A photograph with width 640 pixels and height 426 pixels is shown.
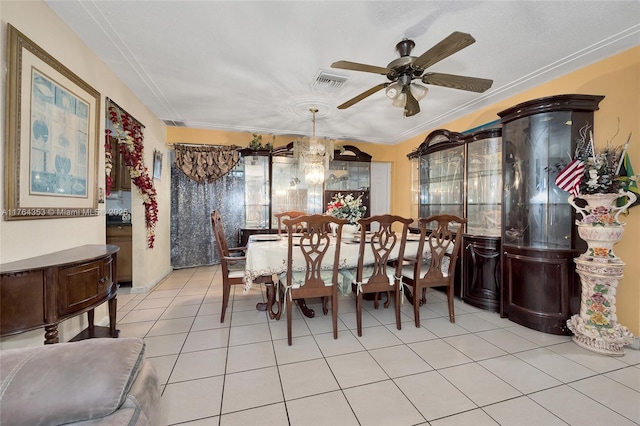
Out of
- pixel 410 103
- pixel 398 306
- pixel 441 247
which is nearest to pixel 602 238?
pixel 441 247

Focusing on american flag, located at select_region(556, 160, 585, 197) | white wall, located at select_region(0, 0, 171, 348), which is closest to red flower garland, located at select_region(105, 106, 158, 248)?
white wall, located at select_region(0, 0, 171, 348)

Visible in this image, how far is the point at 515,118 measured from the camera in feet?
8.76

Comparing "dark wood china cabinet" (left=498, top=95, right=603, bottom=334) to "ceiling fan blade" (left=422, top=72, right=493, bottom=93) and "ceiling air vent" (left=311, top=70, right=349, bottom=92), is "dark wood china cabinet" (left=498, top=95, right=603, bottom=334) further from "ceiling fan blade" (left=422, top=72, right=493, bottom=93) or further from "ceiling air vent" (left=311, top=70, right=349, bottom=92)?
"ceiling air vent" (left=311, top=70, right=349, bottom=92)

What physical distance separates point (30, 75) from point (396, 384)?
3029mm

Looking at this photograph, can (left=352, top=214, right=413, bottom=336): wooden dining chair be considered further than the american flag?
Yes

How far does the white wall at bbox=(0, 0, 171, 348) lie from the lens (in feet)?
5.23

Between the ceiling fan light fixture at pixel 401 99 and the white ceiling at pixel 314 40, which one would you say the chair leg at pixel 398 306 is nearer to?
the ceiling fan light fixture at pixel 401 99

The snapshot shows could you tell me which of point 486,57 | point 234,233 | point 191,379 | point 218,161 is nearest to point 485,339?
point 191,379

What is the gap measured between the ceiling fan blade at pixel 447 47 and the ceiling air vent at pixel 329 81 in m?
1.03

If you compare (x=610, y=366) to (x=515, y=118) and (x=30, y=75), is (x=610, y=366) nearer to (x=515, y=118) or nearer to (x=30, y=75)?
(x=515, y=118)

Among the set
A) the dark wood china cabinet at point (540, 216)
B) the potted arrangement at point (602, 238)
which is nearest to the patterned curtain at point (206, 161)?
the dark wood china cabinet at point (540, 216)

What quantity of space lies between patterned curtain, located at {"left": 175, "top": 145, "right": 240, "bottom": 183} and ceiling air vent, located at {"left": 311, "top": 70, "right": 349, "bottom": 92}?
2233mm

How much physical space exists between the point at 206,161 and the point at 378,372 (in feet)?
13.3

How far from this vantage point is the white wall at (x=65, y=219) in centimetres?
159
